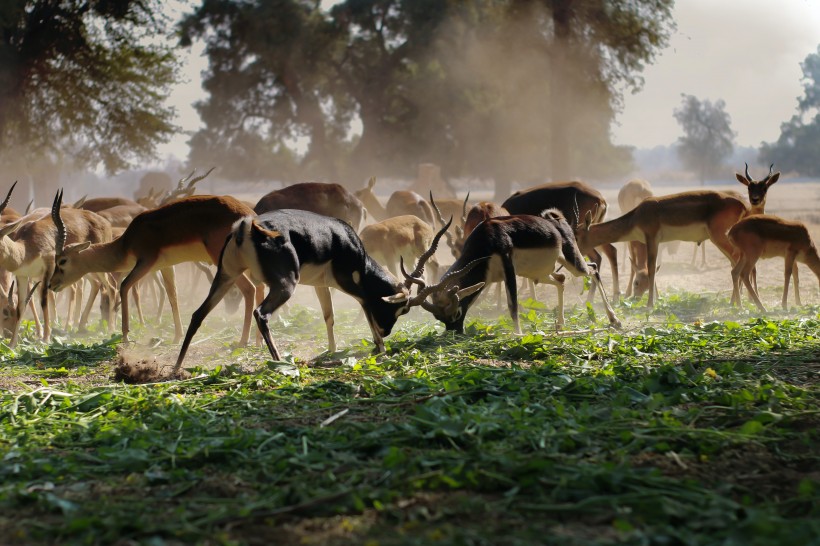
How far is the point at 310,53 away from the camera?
39438mm

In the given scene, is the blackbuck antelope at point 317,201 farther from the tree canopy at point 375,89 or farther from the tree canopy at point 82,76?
the tree canopy at point 375,89

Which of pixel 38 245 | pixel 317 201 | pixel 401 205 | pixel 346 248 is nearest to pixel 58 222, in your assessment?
pixel 38 245

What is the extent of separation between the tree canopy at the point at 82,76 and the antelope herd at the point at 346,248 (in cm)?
1076

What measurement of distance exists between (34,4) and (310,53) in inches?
604

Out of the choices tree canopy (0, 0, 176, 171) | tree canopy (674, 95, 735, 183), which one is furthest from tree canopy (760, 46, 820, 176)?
tree canopy (0, 0, 176, 171)

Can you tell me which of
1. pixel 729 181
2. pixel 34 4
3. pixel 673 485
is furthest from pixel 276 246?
pixel 729 181

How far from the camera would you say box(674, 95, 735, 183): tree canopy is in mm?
73031

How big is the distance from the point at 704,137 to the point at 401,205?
197 feet

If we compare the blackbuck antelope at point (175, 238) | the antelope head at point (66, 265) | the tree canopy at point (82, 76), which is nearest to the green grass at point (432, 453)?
the blackbuck antelope at point (175, 238)

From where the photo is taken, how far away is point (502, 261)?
9352mm

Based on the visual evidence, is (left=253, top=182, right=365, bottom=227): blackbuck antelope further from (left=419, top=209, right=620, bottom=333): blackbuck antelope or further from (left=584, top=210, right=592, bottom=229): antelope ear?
(left=419, top=209, right=620, bottom=333): blackbuck antelope

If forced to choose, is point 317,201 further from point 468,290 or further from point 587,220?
point 468,290

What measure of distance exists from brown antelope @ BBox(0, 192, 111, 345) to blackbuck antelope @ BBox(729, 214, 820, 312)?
8.50 meters

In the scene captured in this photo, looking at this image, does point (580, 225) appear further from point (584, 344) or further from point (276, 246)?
point (276, 246)
